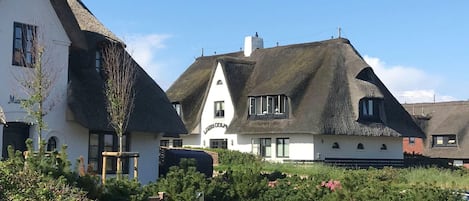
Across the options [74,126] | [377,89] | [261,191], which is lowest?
[261,191]

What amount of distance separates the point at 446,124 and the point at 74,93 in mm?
43193

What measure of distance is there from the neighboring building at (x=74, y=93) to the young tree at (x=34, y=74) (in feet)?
0.17

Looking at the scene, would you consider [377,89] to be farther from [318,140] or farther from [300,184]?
[300,184]

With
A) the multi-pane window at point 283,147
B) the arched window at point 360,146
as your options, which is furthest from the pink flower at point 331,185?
the arched window at point 360,146

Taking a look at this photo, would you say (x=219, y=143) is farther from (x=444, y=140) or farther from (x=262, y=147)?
(x=444, y=140)

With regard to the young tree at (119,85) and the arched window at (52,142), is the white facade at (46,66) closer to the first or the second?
the arched window at (52,142)

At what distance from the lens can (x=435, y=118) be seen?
6638cm

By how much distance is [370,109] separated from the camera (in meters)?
47.4

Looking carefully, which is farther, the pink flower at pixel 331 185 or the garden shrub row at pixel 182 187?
the pink flower at pixel 331 185

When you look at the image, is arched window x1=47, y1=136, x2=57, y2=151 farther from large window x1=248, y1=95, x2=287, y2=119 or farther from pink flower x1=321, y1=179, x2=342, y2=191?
large window x1=248, y1=95, x2=287, y2=119

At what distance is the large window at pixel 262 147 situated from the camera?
157ft

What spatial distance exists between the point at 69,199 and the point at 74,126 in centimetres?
1617

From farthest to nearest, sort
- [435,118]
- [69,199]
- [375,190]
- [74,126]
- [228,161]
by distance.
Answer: [435,118]
[228,161]
[74,126]
[375,190]
[69,199]

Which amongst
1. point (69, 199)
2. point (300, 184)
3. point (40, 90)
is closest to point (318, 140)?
point (40, 90)
